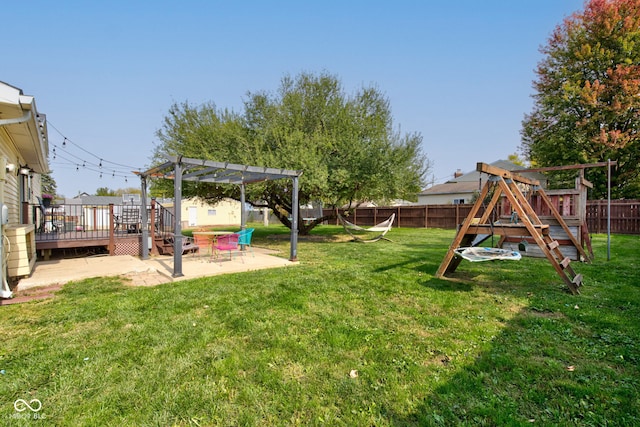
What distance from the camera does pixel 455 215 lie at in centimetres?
1817

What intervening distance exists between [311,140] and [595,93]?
13.9 meters

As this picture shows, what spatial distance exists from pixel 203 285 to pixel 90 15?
1076 cm

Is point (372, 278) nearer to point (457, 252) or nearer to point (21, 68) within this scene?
point (457, 252)

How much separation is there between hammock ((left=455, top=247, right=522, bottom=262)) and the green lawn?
0.55 m

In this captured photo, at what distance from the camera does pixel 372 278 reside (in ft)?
18.1

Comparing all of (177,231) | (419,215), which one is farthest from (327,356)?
(419,215)

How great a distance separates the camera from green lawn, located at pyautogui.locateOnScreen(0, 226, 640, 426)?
1953 millimetres

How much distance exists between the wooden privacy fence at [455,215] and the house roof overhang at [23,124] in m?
A: 9.67

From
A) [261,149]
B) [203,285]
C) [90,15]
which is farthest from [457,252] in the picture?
[90,15]

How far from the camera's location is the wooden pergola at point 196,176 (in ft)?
18.9

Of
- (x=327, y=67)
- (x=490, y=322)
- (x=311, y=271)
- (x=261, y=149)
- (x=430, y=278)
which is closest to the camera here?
(x=490, y=322)

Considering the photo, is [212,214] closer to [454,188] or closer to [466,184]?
[454,188]

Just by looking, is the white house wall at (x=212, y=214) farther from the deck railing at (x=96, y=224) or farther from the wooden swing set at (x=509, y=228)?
the wooden swing set at (x=509, y=228)

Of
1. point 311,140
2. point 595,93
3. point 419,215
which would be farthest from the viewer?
point 419,215
